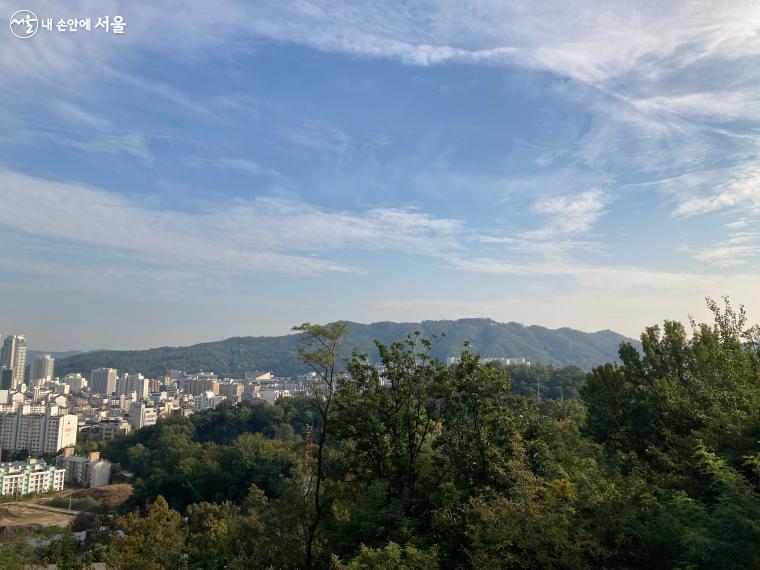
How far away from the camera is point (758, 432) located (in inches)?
309

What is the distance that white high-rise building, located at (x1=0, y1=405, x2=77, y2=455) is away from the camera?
7419 cm

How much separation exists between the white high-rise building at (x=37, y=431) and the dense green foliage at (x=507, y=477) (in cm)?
7278

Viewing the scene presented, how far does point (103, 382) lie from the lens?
15662 centimetres

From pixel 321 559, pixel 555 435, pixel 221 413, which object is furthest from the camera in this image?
pixel 221 413

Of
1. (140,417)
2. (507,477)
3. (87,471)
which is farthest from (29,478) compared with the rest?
(507,477)

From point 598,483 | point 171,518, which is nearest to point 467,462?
point 598,483

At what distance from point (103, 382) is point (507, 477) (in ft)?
570

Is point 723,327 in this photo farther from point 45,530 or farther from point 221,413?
point 221,413

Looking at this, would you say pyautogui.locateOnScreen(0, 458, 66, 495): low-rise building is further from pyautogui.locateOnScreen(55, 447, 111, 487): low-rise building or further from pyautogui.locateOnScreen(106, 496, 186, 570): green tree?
pyautogui.locateOnScreen(106, 496, 186, 570): green tree

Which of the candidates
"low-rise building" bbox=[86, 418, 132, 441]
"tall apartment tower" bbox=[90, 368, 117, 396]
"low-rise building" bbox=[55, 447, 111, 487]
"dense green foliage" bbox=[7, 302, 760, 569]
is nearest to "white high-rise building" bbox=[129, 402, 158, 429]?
"low-rise building" bbox=[86, 418, 132, 441]

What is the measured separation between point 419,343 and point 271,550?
4474 millimetres

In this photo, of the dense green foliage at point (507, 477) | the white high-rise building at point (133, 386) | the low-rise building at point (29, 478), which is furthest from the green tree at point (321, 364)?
the white high-rise building at point (133, 386)

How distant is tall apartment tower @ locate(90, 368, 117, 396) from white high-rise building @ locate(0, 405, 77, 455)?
8011 centimetres

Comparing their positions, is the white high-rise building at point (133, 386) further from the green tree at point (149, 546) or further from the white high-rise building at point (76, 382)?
the green tree at point (149, 546)
